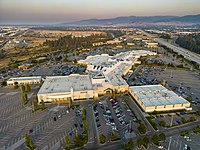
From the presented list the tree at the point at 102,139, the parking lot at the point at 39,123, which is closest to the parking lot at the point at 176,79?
the parking lot at the point at 39,123

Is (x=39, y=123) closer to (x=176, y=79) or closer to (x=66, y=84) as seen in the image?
(x=66, y=84)

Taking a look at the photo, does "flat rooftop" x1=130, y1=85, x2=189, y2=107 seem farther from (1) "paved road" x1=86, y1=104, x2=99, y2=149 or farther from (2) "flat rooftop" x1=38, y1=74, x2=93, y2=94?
(2) "flat rooftop" x1=38, y1=74, x2=93, y2=94

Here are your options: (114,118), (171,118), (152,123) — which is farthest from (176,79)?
(114,118)

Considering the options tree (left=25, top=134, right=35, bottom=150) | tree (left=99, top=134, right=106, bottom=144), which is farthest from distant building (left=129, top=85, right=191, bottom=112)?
tree (left=25, top=134, right=35, bottom=150)

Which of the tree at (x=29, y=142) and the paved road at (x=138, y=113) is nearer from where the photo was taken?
the tree at (x=29, y=142)

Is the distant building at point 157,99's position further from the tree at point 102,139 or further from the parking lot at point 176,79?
the tree at point 102,139

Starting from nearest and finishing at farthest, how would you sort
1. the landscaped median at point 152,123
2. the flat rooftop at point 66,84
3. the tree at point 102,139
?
the tree at point 102,139
the landscaped median at point 152,123
the flat rooftop at point 66,84

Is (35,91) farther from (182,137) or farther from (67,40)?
(67,40)

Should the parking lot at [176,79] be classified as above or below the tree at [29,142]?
below

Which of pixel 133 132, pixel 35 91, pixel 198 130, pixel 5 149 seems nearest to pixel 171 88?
pixel 198 130
